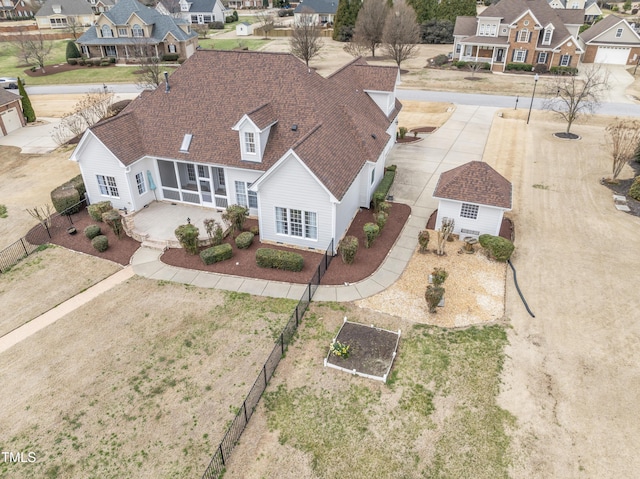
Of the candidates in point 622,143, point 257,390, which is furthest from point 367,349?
point 622,143

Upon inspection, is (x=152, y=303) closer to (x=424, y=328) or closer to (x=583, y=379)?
(x=424, y=328)

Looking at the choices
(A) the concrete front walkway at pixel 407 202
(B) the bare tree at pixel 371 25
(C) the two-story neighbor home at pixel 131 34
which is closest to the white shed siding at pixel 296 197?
(A) the concrete front walkway at pixel 407 202

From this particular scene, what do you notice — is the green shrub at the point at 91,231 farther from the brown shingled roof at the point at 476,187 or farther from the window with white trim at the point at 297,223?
the brown shingled roof at the point at 476,187

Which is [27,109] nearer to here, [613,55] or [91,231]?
[91,231]

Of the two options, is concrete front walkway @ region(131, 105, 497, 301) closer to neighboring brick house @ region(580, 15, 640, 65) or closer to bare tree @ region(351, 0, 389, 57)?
bare tree @ region(351, 0, 389, 57)

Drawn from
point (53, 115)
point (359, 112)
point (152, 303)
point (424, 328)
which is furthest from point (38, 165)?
point (424, 328)

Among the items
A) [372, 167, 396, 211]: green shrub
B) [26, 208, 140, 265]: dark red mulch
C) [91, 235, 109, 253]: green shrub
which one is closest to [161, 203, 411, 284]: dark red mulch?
[26, 208, 140, 265]: dark red mulch
